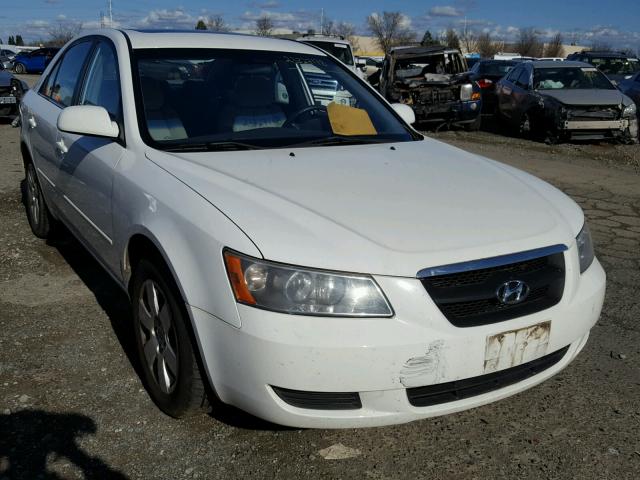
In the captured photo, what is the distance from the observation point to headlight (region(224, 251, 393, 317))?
7.14 feet

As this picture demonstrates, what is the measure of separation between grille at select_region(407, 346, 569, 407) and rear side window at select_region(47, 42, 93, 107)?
3.03m

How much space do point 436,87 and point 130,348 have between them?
36.2ft

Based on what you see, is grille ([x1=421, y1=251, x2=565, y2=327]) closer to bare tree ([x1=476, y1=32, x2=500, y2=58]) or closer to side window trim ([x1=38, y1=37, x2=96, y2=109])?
side window trim ([x1=38, y1=37, x2=96, y2=109])

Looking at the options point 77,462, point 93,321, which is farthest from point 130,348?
point 77,462

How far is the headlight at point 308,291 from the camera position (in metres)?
2.18

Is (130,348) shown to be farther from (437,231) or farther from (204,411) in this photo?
(437,231)

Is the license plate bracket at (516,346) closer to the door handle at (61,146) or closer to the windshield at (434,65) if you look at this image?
the door handle at (61,146)

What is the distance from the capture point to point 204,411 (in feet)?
8.64

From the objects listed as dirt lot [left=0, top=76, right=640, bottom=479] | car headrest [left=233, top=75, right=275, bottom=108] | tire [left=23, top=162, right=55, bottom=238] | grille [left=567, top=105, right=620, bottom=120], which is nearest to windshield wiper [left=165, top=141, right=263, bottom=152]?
car headrest [left=233, top=75, right=275, bottom=108]

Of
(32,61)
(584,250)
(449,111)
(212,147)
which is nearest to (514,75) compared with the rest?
(449,111)

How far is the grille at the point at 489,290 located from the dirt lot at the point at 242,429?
0.64 meters

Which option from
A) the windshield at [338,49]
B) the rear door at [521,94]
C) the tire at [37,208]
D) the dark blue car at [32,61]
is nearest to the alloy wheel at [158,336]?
the tire at [37,208]

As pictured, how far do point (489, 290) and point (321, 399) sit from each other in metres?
0.71

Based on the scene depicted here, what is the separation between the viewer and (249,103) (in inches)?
138
